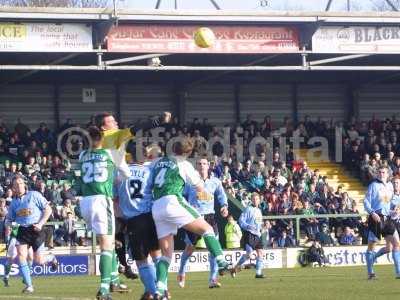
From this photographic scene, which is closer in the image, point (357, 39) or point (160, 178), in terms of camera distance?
point (160, 178)

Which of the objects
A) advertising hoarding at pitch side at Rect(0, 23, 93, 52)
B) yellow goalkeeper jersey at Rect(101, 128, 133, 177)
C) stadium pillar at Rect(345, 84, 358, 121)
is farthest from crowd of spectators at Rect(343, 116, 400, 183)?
yellow goalkeeper jersey at Rect(101, 128, 133, 177)

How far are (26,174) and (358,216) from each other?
8986 mm

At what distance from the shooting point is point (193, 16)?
31.4 m

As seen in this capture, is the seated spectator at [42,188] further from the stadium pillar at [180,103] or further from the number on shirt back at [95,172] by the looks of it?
the number on shirt back at [95,172]

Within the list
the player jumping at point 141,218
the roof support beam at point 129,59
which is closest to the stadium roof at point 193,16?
the roof support beam at point 129,59

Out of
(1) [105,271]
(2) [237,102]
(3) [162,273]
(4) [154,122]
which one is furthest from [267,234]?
(4) [154,122]

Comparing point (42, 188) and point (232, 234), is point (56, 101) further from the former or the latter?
point (232, 234)

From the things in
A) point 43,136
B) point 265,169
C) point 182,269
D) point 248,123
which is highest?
point 248,123

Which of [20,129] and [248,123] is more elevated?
[248,123]

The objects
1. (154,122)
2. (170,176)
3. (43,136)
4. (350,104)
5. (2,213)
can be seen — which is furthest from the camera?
(350,104)

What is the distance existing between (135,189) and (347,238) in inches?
648

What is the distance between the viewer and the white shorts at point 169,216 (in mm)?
13836

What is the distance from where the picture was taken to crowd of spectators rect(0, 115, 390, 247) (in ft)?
98.3

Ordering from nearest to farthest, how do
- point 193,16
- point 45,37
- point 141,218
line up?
point 141,218 < point 45,37 < point 193,16
